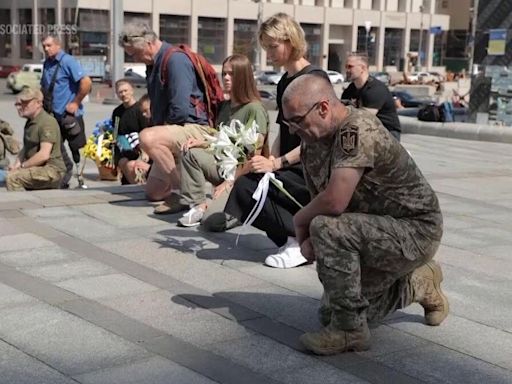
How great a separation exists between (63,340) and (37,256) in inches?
65.8

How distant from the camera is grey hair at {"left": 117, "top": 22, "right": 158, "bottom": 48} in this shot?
662 cm

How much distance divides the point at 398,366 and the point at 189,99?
3.59 meters

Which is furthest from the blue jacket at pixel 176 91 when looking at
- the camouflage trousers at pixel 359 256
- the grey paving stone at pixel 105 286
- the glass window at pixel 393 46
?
the glass window at pixel 393 46

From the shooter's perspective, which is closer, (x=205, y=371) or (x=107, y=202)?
(x=205, y=371)

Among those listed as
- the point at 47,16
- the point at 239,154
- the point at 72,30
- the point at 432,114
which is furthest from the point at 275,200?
the point at 47,16

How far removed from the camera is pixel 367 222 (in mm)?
3742

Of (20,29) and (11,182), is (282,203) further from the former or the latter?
(20,29)

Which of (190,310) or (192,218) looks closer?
(190,310)

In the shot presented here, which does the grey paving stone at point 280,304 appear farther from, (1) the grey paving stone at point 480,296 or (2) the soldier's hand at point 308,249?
(1) the grey paving stone at point 480,296

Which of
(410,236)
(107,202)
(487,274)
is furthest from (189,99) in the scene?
(410,236)

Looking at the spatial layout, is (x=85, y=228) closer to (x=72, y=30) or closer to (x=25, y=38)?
(x=72, y=30)

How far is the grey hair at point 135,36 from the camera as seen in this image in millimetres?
6621

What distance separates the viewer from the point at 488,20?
64.3ft

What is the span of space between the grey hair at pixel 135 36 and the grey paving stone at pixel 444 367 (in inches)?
150
